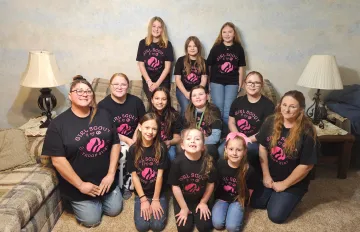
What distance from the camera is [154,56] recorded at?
2871 mm

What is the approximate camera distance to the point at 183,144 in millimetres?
1927

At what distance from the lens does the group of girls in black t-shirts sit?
1930mm

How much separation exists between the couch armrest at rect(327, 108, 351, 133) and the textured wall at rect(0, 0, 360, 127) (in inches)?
21.0

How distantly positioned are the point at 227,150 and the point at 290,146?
1.37ft

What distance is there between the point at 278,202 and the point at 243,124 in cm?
63

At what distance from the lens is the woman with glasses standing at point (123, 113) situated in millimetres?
2277

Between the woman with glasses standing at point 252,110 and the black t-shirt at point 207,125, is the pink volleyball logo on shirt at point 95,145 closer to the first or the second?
the black t-shirt at point 207,125

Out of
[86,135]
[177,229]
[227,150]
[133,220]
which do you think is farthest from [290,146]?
[86,135]

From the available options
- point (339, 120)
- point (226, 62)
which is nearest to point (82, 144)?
point (226, 62)

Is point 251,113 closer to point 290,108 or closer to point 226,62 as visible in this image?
point 290,108

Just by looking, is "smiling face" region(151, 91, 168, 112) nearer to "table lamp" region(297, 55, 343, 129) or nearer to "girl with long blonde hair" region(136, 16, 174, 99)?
"girl with long blonde hair" region(136, 16, 174, 99)

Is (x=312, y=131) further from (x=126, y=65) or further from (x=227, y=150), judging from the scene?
(x=126, y=65)

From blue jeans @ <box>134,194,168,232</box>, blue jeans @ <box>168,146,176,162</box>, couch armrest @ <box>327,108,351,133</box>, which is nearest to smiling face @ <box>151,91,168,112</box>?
blue jeans @ <box>168,146,176,162</box>

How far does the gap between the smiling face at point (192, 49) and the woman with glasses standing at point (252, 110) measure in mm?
611
